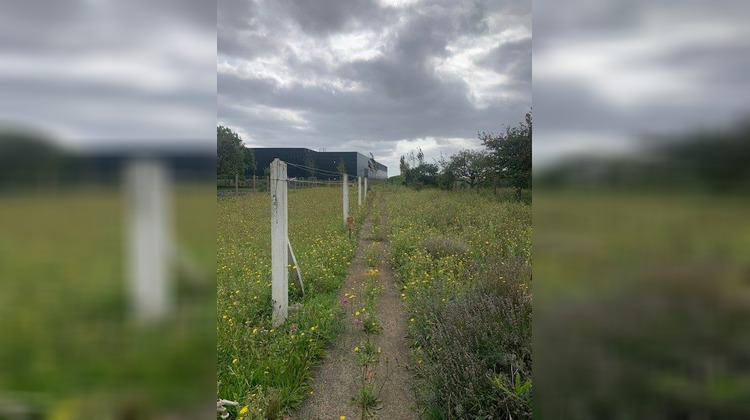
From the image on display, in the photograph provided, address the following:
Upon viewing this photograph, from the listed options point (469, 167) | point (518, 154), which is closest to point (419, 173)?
point (469, 167)

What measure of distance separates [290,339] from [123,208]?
2.91m

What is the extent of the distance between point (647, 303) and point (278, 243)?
344 cm

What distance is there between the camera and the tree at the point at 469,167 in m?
16.6

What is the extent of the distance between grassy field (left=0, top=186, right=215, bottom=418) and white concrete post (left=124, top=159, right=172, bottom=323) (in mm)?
14

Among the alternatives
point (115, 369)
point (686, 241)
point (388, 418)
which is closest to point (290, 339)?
point (388, 418)

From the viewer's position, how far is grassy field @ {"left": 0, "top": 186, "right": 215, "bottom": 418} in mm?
473

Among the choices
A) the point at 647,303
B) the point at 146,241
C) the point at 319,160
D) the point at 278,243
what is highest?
the point at 319,160

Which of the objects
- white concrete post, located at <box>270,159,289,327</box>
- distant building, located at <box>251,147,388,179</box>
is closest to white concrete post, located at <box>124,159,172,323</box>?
white concrete post, located at <box>270,159,289,327</box>

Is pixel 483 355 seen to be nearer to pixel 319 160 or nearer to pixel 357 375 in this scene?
pixel 357 375

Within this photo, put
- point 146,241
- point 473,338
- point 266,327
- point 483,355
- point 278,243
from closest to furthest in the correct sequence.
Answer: point 146,241, point 483,355, point 473,338, point 266,327, point 278,243

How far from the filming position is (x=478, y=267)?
14.7ft

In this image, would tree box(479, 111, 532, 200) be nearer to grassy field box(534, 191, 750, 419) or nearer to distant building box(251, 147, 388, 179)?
grassy field box(534, 191, 750, 419)

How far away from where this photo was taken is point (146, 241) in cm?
47

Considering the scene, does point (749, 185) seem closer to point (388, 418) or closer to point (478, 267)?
point (388, 418)
